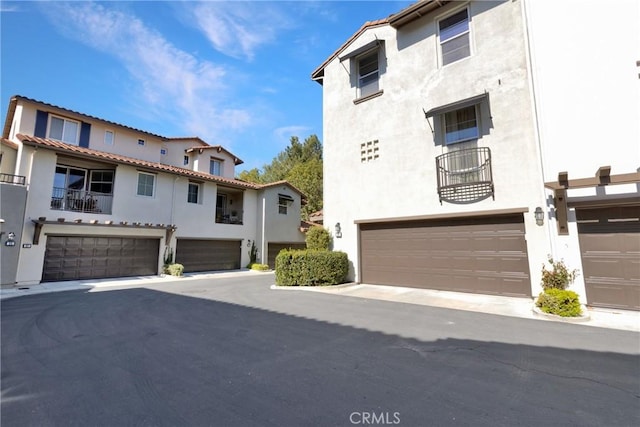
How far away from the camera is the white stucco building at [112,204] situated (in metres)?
12.8

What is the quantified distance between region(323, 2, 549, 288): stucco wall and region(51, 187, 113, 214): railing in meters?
11.6

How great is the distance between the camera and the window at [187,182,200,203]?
19.1 meters

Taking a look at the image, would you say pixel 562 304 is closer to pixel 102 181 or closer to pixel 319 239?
pixel 319 239

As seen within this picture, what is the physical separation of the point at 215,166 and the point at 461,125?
60.4ft

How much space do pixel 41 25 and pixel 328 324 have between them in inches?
495

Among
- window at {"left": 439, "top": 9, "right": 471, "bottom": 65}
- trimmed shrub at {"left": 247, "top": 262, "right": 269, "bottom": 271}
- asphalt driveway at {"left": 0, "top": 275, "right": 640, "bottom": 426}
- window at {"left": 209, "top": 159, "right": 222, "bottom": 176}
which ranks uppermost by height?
window at {"left": 439, "top": 9, "right": 471, "bottom": 65}

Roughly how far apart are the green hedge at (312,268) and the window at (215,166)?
13.5 meters

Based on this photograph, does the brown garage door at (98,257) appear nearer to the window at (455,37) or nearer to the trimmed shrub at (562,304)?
the window at (455,37)

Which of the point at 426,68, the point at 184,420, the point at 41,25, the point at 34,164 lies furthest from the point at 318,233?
the point at 34,164

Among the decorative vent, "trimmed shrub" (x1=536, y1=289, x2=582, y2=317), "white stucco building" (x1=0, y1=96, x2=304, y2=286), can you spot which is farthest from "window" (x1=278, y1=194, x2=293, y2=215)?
"trimmed shrub" (x1=536, y1=289, x2=582, y2=317)

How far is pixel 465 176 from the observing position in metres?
10.2

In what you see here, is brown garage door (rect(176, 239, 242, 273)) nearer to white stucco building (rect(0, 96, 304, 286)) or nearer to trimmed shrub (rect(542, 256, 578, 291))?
white stucco building (rect(0, 96, 304, 286))

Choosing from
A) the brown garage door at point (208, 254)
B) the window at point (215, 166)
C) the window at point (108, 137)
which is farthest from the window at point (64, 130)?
the window at point (215, 166)

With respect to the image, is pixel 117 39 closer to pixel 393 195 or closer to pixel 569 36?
pixel 393 195
